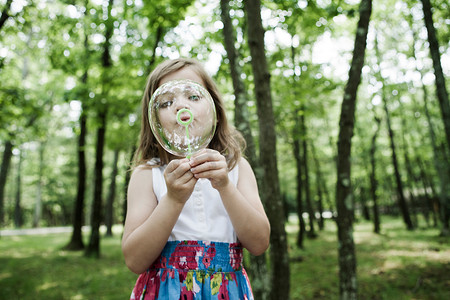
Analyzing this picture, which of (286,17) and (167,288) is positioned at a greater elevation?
Result: (286,17)

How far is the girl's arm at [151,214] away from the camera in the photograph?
4.72 ft

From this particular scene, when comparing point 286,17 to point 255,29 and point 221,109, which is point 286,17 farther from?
point 221,109

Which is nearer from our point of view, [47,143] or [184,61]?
[184,61]

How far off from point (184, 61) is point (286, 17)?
14.6ft

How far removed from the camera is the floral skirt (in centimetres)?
166

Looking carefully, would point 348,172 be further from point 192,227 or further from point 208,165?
point 208,165

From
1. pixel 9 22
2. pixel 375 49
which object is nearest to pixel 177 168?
pixel 9 22

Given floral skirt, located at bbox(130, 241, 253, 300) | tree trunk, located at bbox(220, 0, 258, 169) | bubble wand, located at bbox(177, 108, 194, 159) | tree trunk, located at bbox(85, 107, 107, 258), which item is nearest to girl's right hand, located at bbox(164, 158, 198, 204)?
bubble wand, located at bbox(177, 108, 194, 159)

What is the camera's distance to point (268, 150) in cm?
400

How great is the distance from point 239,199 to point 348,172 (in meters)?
3.23

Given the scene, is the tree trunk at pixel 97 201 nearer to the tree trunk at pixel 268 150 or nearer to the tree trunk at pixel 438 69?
the tree trunk at pixel 268 150

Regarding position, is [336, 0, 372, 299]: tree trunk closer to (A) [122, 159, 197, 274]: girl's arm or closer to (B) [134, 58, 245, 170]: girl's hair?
(B) [134, 58, 245, 170]: girl's hair

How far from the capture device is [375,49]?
18.0 metres

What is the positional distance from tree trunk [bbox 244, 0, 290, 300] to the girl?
2.00 meters
